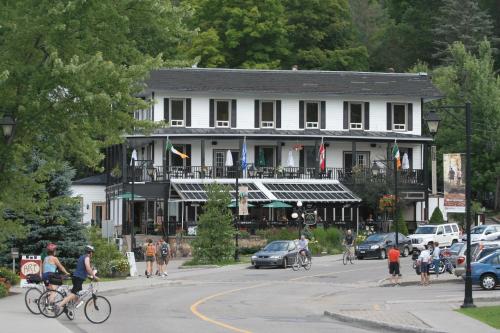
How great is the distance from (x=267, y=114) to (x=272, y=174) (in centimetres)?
465

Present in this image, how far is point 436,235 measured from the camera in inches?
2446

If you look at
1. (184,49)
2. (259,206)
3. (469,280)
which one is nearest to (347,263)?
(259,206)

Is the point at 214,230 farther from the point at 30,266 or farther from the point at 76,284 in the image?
the point at 76,284

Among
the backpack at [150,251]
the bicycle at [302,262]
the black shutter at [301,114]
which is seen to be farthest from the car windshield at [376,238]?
the backpack at [150,251]

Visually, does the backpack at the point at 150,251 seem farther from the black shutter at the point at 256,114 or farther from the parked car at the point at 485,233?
the black shutter at the point at 256,114

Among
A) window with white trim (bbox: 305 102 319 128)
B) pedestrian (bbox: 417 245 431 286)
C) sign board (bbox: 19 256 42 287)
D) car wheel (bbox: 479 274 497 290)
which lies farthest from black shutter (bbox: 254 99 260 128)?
sign board (bbox: 19 256 42 287)

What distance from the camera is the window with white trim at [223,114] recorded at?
7338 cm

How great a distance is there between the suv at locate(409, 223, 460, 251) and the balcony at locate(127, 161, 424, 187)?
8937mm

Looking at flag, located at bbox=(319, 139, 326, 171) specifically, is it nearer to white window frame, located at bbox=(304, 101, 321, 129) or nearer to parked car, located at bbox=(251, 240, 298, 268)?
white window frame, located at bbox=(304, 101, 321, 129)

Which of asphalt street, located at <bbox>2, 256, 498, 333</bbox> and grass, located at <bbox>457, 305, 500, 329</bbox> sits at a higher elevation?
grass, located at <bbox>457, 305, 500, 329</bbox>

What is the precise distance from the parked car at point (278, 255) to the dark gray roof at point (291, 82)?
2036 centimetres

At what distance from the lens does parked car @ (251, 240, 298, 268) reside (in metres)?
53.9

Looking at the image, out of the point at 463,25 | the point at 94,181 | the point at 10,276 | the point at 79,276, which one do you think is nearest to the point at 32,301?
the point at 79,276

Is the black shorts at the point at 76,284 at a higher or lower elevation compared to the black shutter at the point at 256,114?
lower
